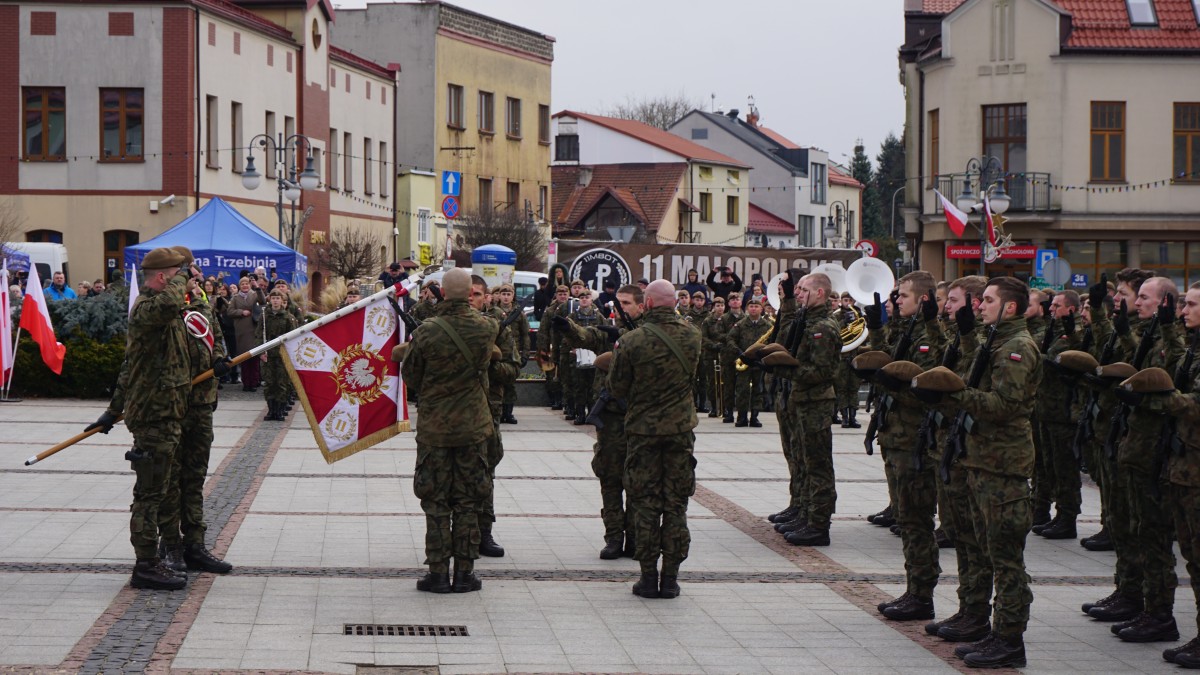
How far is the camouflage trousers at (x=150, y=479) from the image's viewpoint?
941 cm

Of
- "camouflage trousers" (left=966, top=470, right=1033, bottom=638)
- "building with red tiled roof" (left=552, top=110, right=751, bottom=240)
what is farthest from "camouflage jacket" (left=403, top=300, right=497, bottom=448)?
"building with red tiled roof" (left=552, top=110, right=751, bottom=240)

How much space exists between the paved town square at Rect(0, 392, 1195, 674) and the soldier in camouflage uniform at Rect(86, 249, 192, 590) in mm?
291

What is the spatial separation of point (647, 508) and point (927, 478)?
69.1 inches

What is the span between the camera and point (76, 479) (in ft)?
47.0

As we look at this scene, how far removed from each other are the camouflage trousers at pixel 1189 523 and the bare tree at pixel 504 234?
136ft

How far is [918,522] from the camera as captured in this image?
9.23 meters

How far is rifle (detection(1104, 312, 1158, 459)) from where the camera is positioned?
343 inches

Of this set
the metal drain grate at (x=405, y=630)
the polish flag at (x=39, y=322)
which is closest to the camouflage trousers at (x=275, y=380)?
the polish flag at (x=39, y=322)

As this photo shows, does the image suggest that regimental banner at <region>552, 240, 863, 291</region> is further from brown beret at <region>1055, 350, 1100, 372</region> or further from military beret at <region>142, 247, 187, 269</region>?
brown beret at <region>1055, 350, 1100, 372</region>

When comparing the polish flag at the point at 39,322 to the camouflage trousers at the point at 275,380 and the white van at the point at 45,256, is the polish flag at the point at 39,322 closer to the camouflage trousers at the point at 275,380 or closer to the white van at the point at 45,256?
the camouflage trousers at the point at 275,380

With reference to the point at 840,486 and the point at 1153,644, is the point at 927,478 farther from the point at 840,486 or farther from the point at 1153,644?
the point at 840,486

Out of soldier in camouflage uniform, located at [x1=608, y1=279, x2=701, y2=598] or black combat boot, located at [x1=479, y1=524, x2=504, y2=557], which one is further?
black combat boot, located at [x1=479, y1=524, x2=504, y2=557]

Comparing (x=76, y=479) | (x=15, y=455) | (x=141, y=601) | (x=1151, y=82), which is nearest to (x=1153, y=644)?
(x=141, y=601)

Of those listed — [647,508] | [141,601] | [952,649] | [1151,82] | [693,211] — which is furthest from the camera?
[693,211]
